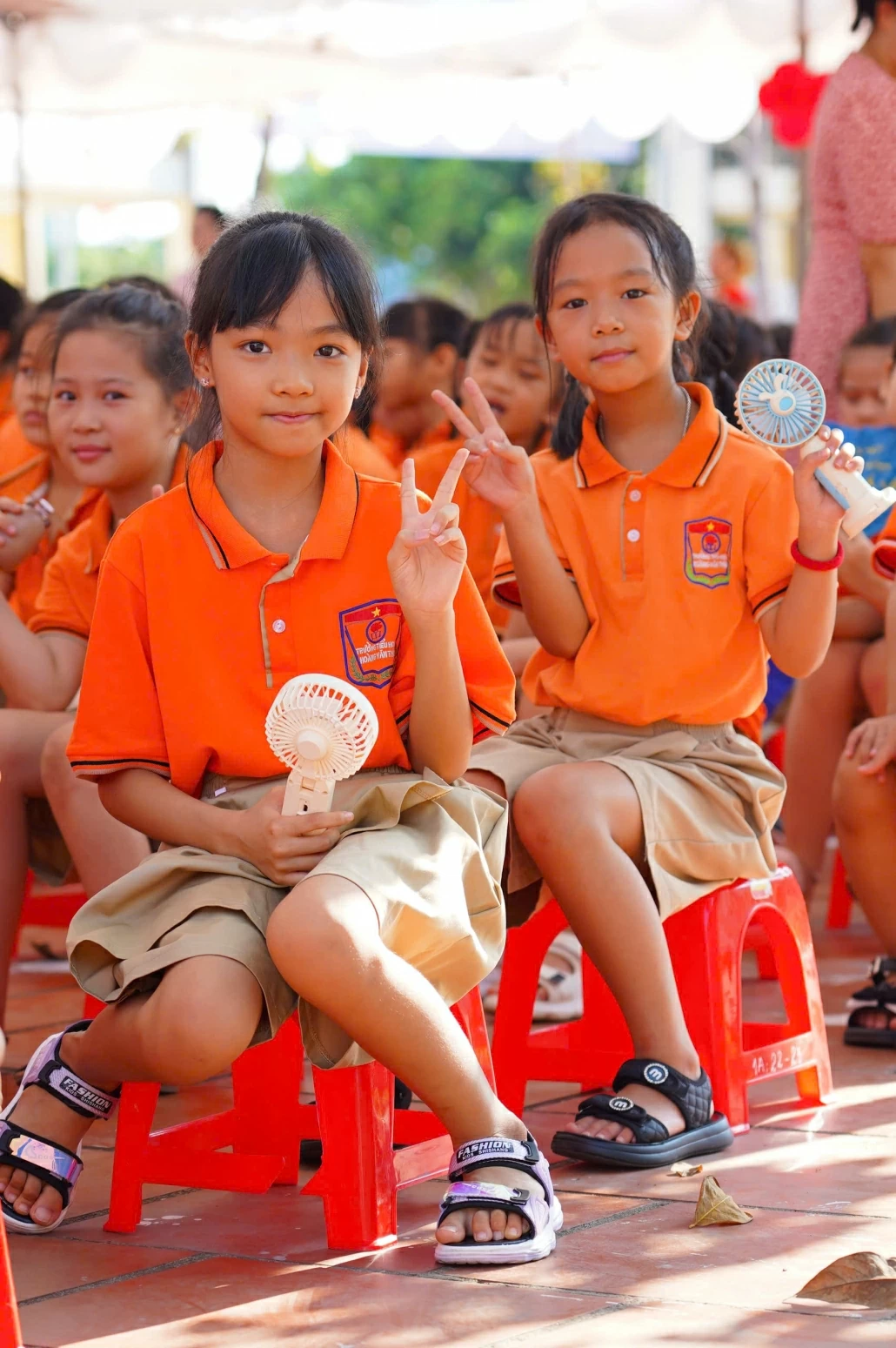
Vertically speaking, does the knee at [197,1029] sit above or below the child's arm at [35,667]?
below

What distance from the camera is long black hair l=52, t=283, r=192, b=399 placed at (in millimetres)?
3227

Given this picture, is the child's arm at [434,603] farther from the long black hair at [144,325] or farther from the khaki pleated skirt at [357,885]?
the long black hair at [144,325]

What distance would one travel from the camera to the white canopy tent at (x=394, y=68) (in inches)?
265

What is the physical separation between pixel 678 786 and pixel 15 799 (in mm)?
1076

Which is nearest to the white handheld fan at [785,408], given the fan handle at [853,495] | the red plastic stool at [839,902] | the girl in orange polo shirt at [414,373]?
the fan handle at [853,495]

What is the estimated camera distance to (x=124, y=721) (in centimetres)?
238

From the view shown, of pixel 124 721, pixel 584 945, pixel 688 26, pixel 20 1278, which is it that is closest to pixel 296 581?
pixel 124 721

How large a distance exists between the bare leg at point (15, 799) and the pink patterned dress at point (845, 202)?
7.62 ft

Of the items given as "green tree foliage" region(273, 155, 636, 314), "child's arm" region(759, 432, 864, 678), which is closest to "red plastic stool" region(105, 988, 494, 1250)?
"child's arm" region(759, 432, 864, 678)

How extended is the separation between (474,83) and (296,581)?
616 cm

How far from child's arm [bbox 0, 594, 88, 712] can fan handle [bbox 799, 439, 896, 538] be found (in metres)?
1.27

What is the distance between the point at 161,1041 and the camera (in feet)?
6.97

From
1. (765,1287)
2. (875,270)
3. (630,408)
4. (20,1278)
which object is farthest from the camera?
(875,270)

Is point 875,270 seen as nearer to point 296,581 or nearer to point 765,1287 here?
point 296,581
